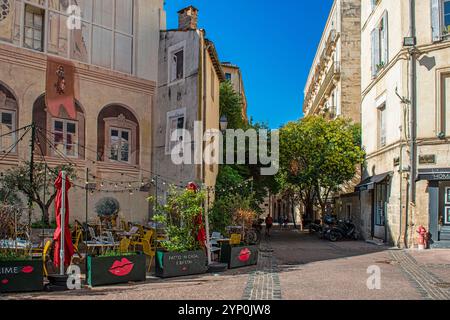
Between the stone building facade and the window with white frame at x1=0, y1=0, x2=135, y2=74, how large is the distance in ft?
5.96

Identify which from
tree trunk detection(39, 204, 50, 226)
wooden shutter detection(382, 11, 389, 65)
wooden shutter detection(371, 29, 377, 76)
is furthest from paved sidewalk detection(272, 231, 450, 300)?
wooden shutter detection(371, 29, 377, 76)

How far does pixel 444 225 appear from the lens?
770 inches

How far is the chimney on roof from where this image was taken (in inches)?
972

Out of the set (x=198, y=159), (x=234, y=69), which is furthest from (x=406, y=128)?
(x=234, y=69)

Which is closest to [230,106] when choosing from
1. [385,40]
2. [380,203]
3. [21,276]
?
[385,40]

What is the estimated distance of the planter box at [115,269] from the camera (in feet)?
34.2

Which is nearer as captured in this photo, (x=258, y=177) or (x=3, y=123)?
(x=3, y=123)

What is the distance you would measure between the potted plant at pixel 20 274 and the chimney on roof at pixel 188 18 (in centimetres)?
1676

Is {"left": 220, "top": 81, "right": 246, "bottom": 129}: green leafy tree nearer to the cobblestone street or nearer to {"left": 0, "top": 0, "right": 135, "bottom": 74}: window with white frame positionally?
{"left": 0, "top": 0, "right": 135, "bottom": 74}: window with white frame

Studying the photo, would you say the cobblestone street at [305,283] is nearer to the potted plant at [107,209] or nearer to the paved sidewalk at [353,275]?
the paved sidewalk at [353,275]

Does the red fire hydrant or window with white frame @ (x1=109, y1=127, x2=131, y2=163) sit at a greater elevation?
window with white frame @ (x1=109, y1=127, x2=131, y2=163)

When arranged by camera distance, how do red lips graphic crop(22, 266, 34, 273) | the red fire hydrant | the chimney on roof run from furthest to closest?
the chimney on roof
the red fire hydrant
red lips graphic crop(22, 266, 34, 273)

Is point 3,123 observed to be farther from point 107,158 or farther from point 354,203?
point 354,203
